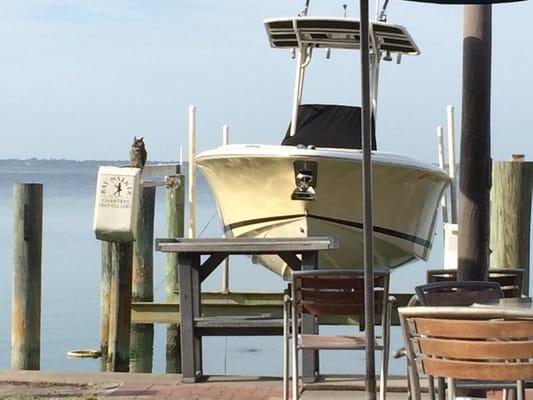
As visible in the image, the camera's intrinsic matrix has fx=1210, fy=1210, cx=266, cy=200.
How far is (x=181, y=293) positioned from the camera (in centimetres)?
763

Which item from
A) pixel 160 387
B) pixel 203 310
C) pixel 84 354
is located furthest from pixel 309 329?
pixel 84 354

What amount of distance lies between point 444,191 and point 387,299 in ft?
22.6

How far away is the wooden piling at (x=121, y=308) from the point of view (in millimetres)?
10109

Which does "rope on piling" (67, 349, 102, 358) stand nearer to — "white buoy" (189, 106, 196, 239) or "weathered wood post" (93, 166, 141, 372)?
"white buoy" (189, 106, 196, 239)

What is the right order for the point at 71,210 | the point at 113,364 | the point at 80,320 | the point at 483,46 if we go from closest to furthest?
the point at 483,46
the point at 113,364
the point at 80,320
the point at 71,210

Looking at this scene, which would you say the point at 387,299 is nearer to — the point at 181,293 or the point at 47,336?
the point at 181,293

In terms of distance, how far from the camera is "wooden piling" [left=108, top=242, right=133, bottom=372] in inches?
398

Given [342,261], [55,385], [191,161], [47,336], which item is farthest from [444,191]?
[55,385]

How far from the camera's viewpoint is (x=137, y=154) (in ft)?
36.4

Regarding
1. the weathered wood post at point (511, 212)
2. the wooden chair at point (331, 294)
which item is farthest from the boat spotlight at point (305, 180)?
the wooden chair at point (331, 294)

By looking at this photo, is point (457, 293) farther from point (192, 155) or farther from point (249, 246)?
point (192, 155)

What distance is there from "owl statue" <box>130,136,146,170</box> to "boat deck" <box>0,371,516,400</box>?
3.44m

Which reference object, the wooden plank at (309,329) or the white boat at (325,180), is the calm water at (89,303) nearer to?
the white boat at (325,180)

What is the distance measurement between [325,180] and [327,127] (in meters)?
0.99
